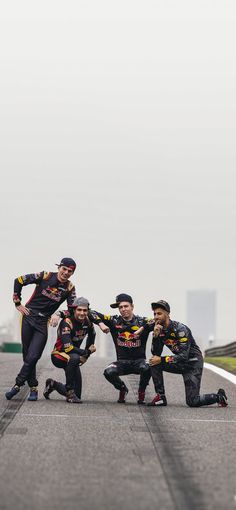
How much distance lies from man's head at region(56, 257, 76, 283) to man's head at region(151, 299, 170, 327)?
1.22 metres

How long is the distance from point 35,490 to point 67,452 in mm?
1640

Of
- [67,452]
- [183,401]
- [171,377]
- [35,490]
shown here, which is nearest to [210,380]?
[171,377]

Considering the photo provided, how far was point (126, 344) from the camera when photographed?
1247 cm

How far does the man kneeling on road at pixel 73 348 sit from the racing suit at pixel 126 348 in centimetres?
23

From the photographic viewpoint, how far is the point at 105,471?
684 centimetres

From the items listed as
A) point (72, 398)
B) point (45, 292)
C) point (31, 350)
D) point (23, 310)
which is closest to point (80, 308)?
point (45, 292)

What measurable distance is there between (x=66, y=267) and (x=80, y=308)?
22.5 inches

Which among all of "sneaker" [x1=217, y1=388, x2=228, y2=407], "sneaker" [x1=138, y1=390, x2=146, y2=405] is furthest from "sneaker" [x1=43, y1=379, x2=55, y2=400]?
"sneaker" [x1=217, y1=388, x2=228, y2=407]

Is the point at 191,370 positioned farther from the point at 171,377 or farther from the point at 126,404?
the point at 171,377

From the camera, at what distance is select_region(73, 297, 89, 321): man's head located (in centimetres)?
1206

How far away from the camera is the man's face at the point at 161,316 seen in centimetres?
1181

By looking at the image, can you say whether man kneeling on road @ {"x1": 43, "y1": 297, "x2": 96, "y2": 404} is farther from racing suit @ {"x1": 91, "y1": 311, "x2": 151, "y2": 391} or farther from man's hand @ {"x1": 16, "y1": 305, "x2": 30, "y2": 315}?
man's hand @ {"x1": 16, "y1": 305, "x2": 30, "y2": 315}

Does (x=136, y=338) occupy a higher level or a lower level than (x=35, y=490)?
higher

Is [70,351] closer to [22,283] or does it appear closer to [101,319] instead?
[101,319]
